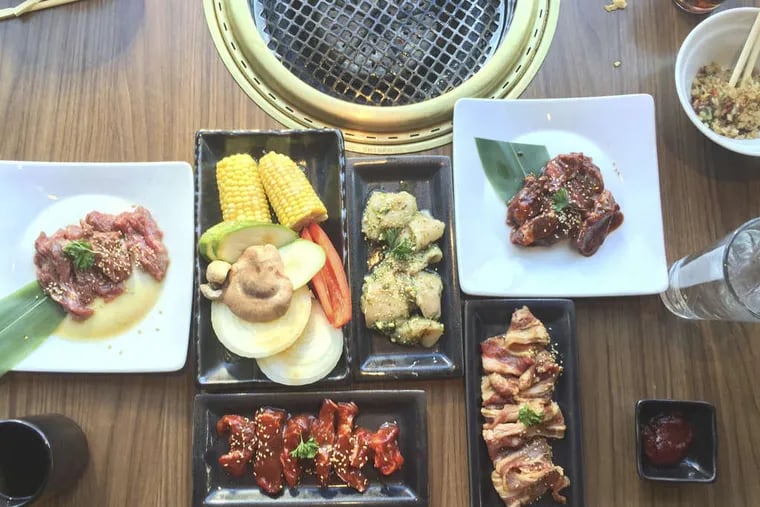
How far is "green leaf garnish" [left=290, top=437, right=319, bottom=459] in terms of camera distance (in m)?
2.04

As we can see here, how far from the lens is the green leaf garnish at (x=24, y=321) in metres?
2.10

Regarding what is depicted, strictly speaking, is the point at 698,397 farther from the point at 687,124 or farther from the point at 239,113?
the point at 239,113

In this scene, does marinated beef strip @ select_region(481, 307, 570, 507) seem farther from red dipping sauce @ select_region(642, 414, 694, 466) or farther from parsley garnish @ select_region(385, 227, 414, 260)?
parsley garnish @ select_region(385, 227, 414, 260)

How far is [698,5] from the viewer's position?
2418mm

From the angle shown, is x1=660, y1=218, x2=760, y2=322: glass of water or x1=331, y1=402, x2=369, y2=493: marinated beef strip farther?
x1=331, y1=402, x2=369, y2=493: marinated beef strip

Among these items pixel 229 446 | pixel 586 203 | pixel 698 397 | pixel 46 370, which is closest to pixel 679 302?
pixel 698 397

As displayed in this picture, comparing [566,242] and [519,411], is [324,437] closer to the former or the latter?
[519,411]

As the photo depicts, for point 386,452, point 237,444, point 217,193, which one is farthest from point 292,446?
point 217,193

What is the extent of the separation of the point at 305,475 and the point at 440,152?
1.22m

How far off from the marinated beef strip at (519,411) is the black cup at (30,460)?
52.9 inches

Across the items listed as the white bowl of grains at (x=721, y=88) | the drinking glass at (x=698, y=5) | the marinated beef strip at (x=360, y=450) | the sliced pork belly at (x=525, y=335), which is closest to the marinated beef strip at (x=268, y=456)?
the marinated beef strip at (x=360, y=450)

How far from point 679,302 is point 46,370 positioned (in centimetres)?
216

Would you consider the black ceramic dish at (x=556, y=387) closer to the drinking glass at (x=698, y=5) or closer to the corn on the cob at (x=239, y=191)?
→ the corn on the cob at (x=239, y=191)

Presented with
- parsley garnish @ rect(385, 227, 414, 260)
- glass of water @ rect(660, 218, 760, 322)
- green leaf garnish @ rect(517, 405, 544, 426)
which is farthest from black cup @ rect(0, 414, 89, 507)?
glass of water @ rect(660, 218, 760, 322)
